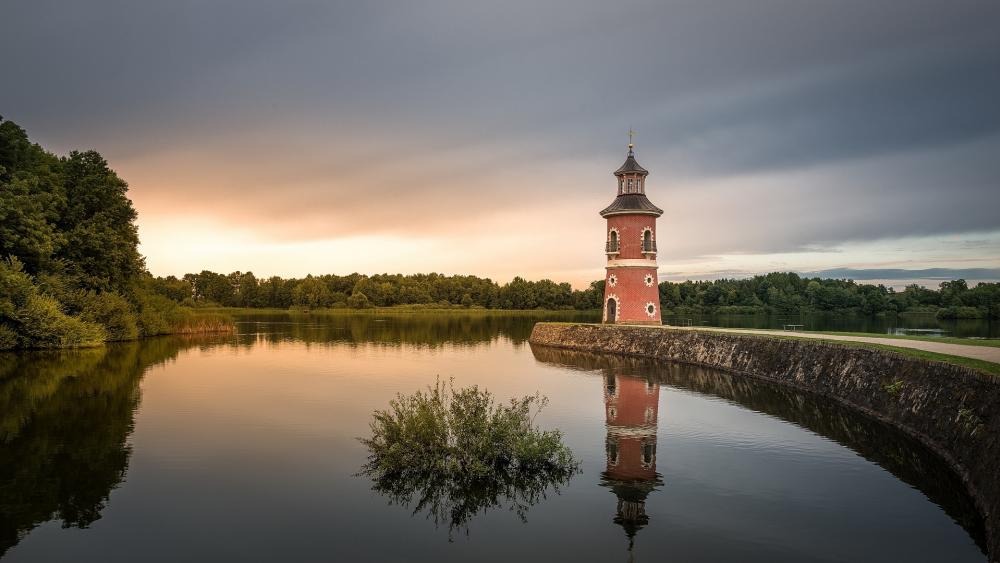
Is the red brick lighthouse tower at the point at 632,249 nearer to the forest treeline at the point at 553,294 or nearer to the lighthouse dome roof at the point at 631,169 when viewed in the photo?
the lighthouse dome roof at the point at 631,169

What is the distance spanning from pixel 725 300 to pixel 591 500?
12406cm

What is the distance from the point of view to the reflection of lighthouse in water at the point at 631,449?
12.8 m

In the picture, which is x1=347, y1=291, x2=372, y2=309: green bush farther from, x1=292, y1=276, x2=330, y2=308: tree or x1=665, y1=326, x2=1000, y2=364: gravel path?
x1=665, y1=326, x2=1000, y2=364: gravel path

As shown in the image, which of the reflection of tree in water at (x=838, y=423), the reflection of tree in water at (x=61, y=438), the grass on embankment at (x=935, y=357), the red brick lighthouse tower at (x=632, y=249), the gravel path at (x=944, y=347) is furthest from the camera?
the red brick lighthouse tower at (x=632, y=249)

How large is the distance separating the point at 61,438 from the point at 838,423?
2251cm

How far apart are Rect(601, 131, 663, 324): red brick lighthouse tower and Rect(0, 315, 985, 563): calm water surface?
1882cm

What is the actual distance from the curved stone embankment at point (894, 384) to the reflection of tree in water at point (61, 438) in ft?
52.1

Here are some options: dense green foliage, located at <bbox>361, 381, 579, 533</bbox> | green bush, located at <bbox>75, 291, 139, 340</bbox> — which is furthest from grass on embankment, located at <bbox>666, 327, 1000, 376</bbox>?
green bush, located at <bbox>75, 291, 139, 340</bbox>

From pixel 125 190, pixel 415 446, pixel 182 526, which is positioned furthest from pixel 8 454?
pixel 125 190

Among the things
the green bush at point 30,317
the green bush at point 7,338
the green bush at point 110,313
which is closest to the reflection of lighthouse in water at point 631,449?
the green bush at point 30,317

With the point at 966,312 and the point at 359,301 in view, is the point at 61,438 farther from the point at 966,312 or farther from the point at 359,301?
the point at 359,301

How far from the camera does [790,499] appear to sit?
13336 mm

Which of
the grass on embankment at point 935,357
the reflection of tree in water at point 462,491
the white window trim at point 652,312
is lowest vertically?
the reflection of tree in water at point 462,491

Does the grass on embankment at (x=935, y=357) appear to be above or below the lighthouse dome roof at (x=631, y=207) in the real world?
below
